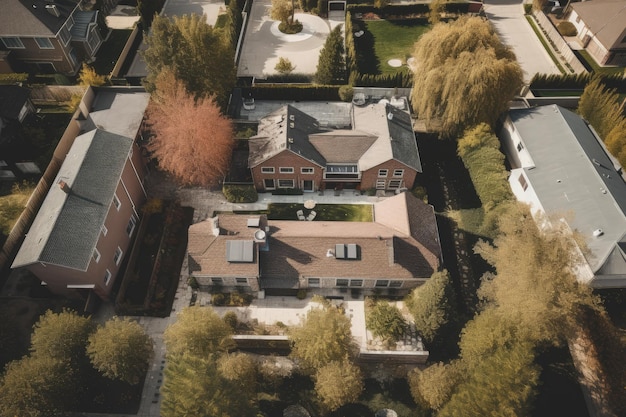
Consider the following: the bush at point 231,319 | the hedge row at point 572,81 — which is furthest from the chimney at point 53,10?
the hedge row at point 572,81

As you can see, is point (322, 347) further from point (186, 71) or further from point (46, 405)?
point (186, 71)

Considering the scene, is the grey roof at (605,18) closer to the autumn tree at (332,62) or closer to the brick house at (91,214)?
the autumn tree at (332,62)

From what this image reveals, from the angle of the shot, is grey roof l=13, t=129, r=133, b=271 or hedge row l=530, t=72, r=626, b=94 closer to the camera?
grey roof l=13, t=129, r=133, b=271

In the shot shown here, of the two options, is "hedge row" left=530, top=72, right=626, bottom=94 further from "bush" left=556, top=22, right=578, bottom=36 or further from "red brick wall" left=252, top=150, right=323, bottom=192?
"red brick wall" left=252, top=150, right=323, bottom=192

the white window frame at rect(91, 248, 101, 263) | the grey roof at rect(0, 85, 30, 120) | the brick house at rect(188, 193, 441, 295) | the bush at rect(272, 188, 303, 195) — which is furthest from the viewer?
the grey roof at rect(0, 85, 30, 120)

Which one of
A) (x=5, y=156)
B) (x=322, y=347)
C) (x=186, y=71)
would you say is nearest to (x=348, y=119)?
(x=186, y=71)

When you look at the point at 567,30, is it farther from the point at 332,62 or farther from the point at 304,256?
the point at 304,256

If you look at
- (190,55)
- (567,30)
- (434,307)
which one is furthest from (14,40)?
(567,30)

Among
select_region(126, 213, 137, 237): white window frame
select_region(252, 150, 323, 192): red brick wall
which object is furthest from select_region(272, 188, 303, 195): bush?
select_region(126, 213, 137, 237): white window frame
